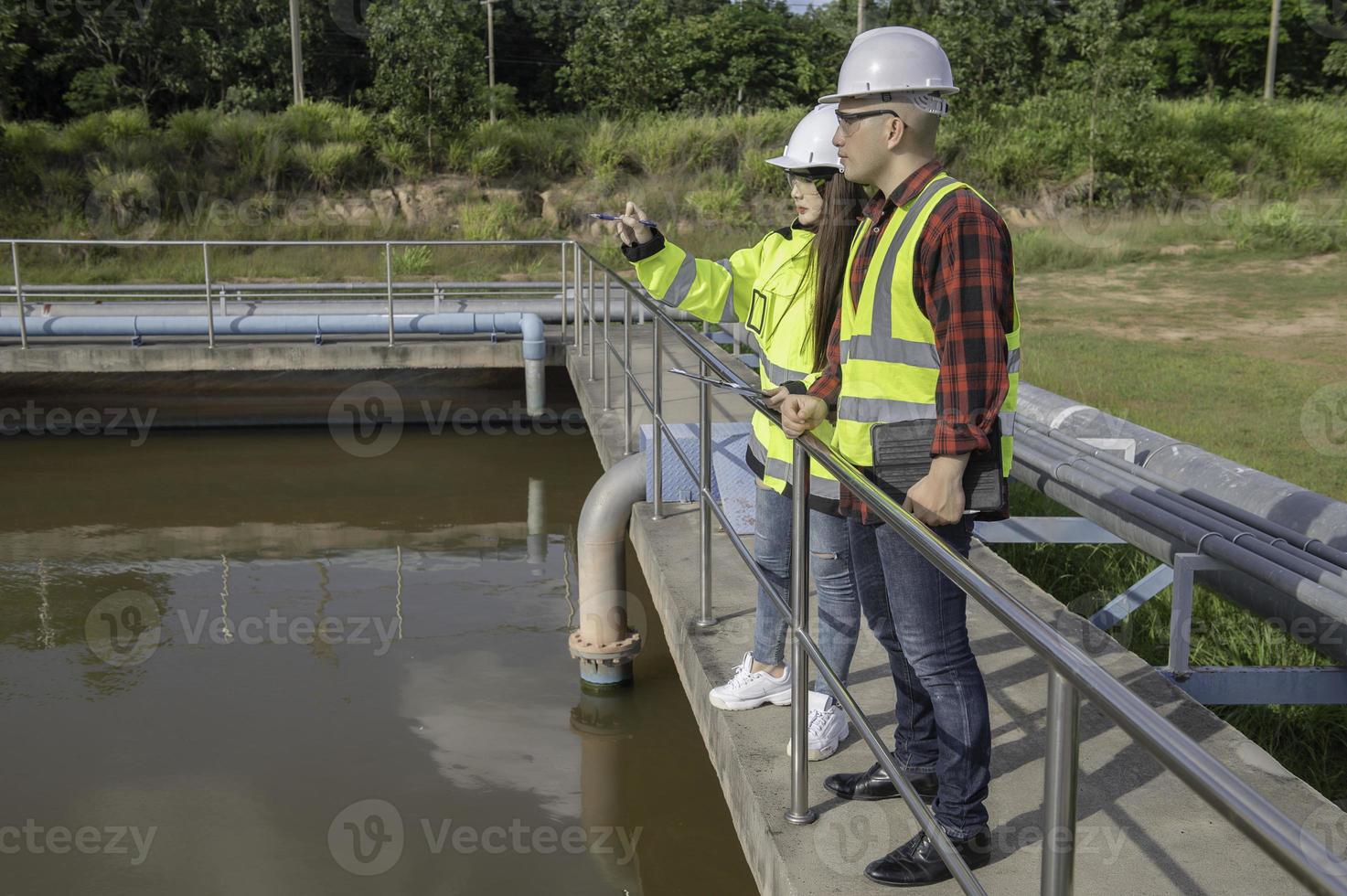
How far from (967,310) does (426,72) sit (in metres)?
24.1

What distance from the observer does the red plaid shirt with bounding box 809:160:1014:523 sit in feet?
7.76

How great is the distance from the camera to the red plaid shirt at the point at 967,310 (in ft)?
7.76

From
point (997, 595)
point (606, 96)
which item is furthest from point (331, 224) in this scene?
point (997, 595)

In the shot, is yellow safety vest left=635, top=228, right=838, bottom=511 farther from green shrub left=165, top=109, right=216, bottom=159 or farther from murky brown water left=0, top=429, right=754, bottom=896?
green shrub left=165, top=109, right=216, bottom=159

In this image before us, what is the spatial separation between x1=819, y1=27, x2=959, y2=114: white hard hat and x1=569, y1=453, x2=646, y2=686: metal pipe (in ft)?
11.1

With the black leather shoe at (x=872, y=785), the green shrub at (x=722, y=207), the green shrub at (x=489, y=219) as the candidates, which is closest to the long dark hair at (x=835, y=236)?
the black leather shoe at (x=872, y=785)

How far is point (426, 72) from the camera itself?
24.9 metres

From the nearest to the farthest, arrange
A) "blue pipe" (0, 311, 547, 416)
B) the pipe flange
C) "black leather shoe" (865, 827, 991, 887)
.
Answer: "black leather shoe" (865, 827, 991, 887) < the pipe flange < "blue pipe" (0, 311, 547, 416)

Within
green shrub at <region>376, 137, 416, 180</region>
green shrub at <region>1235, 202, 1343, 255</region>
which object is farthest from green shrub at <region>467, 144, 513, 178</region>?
green shrub at <region>1235, 202, 1343, 255</region>

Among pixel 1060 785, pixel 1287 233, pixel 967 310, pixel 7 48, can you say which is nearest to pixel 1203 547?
pixel 967 310

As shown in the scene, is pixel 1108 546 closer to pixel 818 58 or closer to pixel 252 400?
pixel 252 400

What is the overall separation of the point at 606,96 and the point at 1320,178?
1460 centimetres

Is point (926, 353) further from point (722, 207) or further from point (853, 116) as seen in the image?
point (722, 207)

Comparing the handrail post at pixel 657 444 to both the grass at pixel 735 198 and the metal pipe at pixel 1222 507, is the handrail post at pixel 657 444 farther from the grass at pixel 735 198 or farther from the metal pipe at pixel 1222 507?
the grass at pixel 735 198
